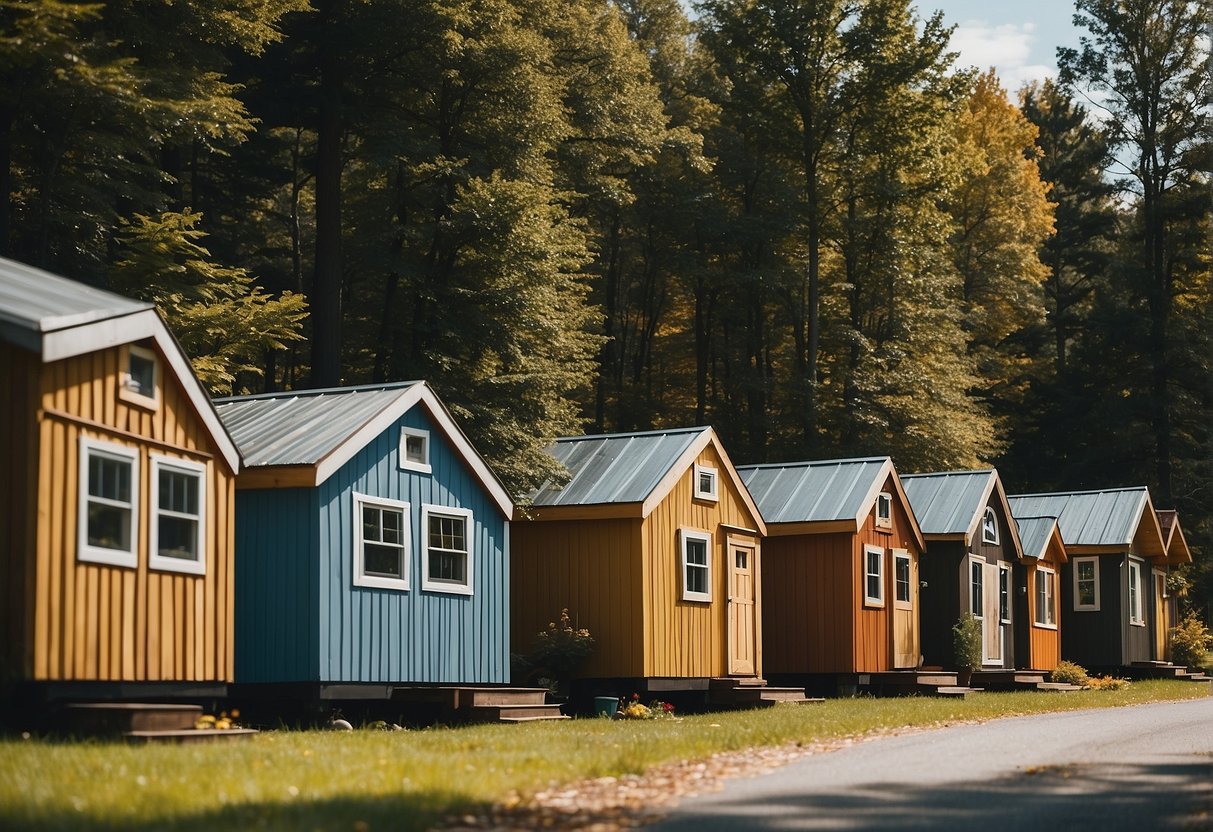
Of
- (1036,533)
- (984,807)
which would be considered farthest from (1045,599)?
(984,807)

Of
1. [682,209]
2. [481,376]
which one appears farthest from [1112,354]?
[481,376]

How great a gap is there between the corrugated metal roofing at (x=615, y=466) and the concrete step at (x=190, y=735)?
998 cm

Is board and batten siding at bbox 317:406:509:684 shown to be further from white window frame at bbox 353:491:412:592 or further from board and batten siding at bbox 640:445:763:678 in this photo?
board and batten siding at bbox 640:445:763:678

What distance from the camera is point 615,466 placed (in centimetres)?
2611

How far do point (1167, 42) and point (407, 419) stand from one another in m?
42.1

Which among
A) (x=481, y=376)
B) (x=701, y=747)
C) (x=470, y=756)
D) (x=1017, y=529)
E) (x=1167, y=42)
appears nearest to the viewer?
(x=470, y=756)

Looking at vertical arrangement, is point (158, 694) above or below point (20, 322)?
below

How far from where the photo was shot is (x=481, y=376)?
29.2 meters

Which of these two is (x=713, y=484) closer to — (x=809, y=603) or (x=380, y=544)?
(x=809, y=603)

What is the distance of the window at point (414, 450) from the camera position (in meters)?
20.5

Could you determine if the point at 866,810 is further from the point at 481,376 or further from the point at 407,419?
the point at 481,376

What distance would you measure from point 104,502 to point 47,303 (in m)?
2.03

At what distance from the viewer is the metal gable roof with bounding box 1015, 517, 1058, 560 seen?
37094mm

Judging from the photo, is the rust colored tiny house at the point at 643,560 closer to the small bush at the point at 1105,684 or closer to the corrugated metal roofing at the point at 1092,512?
the small bush at the point at 1105,684
